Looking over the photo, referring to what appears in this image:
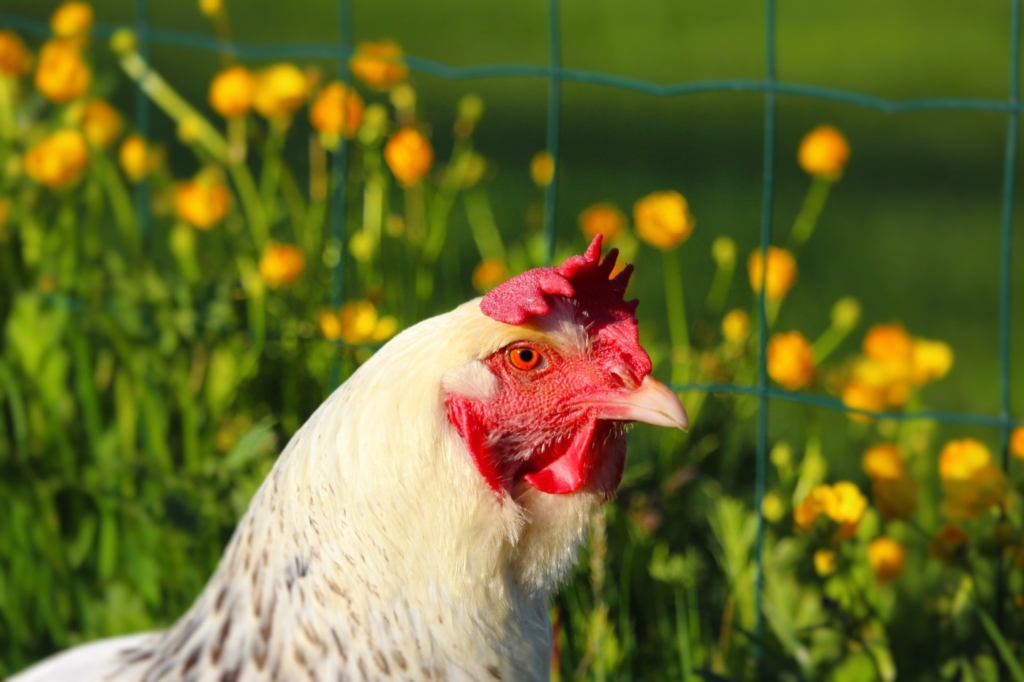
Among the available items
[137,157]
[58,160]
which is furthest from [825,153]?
[58,160]

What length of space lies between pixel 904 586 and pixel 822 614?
14.7 inches

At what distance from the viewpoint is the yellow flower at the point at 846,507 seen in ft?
7.75

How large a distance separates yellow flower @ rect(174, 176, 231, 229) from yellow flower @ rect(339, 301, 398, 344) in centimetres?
49

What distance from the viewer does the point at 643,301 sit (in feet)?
17.1

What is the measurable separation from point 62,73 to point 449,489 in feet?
6.31

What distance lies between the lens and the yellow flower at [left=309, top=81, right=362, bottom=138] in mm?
2729

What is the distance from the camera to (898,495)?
2.45 meters

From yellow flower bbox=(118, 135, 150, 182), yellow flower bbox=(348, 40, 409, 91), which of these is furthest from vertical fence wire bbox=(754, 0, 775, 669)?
yellow flower bbox=(118, 135, 150, 182)

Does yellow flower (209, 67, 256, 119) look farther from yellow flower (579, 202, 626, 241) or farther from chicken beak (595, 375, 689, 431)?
chicken beak (595, 375, 689, 431)

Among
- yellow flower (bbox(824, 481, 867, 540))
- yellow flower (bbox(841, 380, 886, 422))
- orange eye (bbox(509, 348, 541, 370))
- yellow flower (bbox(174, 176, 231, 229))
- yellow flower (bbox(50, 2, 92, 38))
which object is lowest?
yellow flower (bbox(824, 481, 867, 540))

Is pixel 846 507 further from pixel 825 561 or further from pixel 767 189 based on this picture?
pixel 767 189

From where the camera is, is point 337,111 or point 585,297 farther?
point 337,111

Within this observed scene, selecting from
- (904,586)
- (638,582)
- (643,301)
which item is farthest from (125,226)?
(643,301)

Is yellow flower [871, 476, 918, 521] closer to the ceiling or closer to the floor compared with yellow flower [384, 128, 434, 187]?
closer to the floor
